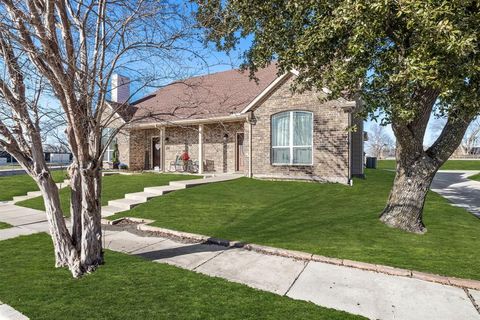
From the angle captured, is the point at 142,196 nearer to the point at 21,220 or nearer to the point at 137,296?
the point at 21,220

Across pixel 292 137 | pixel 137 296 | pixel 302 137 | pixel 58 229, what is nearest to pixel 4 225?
pixel 58 229

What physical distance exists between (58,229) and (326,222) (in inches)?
236

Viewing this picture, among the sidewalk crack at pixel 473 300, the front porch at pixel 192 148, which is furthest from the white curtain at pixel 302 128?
the sidewalk crack at pixel 473 300

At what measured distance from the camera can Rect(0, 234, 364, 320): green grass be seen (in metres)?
3.45

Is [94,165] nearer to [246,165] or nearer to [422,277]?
[422,277]

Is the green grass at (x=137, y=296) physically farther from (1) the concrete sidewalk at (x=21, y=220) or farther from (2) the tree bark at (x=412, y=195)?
(2) the tree bark at (x=412, y=195)

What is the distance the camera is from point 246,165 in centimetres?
1566

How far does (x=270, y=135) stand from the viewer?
14.7 meters

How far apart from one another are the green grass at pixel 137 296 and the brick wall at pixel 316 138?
9.70m

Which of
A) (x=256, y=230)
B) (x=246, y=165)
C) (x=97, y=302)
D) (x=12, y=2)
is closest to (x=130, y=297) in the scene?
(x=97, y=302)

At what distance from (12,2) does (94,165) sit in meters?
2.36

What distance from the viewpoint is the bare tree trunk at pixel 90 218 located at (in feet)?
14.8

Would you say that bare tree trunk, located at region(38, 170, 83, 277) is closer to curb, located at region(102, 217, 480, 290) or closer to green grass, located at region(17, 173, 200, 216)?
curb, located at region(102, 217, 480, 290)

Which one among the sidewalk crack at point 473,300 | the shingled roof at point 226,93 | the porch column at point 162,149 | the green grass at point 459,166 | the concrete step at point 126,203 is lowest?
the sidewalk crack at point 473,300
